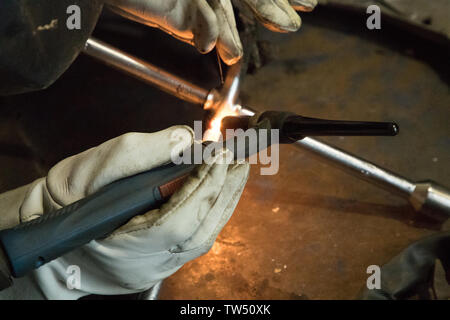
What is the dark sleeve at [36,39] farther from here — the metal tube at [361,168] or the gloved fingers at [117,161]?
the metal tube at [361,168]

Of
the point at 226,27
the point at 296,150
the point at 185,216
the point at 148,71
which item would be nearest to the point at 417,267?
the point at 296,150

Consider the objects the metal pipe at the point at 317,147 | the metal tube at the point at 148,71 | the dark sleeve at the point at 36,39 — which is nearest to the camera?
the dark sleeve at the point at 36,39

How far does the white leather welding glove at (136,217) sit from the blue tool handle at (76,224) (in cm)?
2

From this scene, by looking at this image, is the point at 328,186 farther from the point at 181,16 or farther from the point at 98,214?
the point at 98,214

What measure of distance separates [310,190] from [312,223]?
0.37 ft

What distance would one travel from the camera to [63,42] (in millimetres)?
695

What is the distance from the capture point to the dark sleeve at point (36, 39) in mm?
587

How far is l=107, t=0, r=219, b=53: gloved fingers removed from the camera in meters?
0.84

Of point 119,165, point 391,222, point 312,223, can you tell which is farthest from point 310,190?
point 119,165

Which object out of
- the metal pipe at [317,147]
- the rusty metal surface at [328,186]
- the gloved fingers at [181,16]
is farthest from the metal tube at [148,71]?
the rusty metal surface at [328,186]

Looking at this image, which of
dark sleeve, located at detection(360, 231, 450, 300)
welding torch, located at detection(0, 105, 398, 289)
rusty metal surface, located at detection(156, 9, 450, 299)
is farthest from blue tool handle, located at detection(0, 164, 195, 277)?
dark sleeve, located at detection(360, 231, 450, 300)

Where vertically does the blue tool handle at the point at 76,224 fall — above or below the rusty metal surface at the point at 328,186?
above

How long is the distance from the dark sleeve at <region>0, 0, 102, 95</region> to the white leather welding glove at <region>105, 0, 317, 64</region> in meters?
0.17
